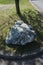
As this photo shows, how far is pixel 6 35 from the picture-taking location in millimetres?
8469

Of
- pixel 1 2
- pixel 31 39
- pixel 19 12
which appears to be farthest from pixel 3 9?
pixel 31 39

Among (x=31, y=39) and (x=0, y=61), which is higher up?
(x=31, y=39)

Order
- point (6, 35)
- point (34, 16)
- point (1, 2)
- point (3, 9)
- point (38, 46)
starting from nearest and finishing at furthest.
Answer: point (38, 46)
point (6, 35)
point (34, 16)
point (3, 9)
point (1, 2)

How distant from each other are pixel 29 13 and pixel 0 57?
11.9ft

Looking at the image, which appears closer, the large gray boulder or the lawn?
the large gray boulder

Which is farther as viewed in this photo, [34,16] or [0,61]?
[34,16]

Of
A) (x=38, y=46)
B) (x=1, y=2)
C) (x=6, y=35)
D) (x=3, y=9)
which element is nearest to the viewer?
(x=38, y=46)

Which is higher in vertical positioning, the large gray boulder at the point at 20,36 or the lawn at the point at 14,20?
the large gray boulder at the point at 20,36

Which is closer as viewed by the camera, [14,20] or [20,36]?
[20,36]

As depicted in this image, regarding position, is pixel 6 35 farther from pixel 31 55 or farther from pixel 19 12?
pixel 19 12

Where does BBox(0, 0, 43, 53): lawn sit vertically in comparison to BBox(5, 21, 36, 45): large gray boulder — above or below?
below

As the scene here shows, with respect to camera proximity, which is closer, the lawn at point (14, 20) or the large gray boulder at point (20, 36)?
the large gray boulder at point (20, 36)

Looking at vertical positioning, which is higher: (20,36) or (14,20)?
(20,36)

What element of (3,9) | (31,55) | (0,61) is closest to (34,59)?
(31,55)
